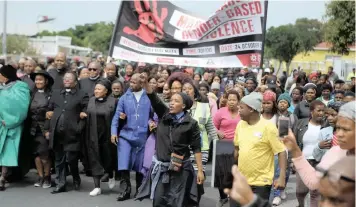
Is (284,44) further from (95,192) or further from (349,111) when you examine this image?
(349,111)

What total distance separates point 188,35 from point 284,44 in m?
36.0

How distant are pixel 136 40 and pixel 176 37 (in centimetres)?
84

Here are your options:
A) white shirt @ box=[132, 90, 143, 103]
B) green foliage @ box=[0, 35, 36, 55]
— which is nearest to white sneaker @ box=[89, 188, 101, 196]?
white shirt @ box=[132, 90, 143, 103]

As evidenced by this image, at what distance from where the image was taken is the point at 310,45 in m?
48.4

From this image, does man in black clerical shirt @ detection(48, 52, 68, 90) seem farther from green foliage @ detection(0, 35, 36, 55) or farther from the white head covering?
green foliage @ detection(0, 35, 36, 55)

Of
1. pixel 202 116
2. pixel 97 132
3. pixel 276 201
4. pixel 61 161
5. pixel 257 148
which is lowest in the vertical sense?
pixel 276 201

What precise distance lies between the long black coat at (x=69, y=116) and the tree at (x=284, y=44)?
38.0 metres

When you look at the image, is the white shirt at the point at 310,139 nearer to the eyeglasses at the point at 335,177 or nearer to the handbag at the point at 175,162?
the handbag at the point at 175,162

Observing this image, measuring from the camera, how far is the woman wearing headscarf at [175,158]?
20.4ft

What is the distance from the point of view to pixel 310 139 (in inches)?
275

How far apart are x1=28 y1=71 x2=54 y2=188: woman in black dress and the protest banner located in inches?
136

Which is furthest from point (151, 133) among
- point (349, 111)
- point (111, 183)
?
point (349, 111)

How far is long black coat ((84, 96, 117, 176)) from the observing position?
27.0 feet

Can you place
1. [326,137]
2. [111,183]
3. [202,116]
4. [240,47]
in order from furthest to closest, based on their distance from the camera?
1. [240,47]
2. [111,183]
3. [202,116]
4. [326,137]
